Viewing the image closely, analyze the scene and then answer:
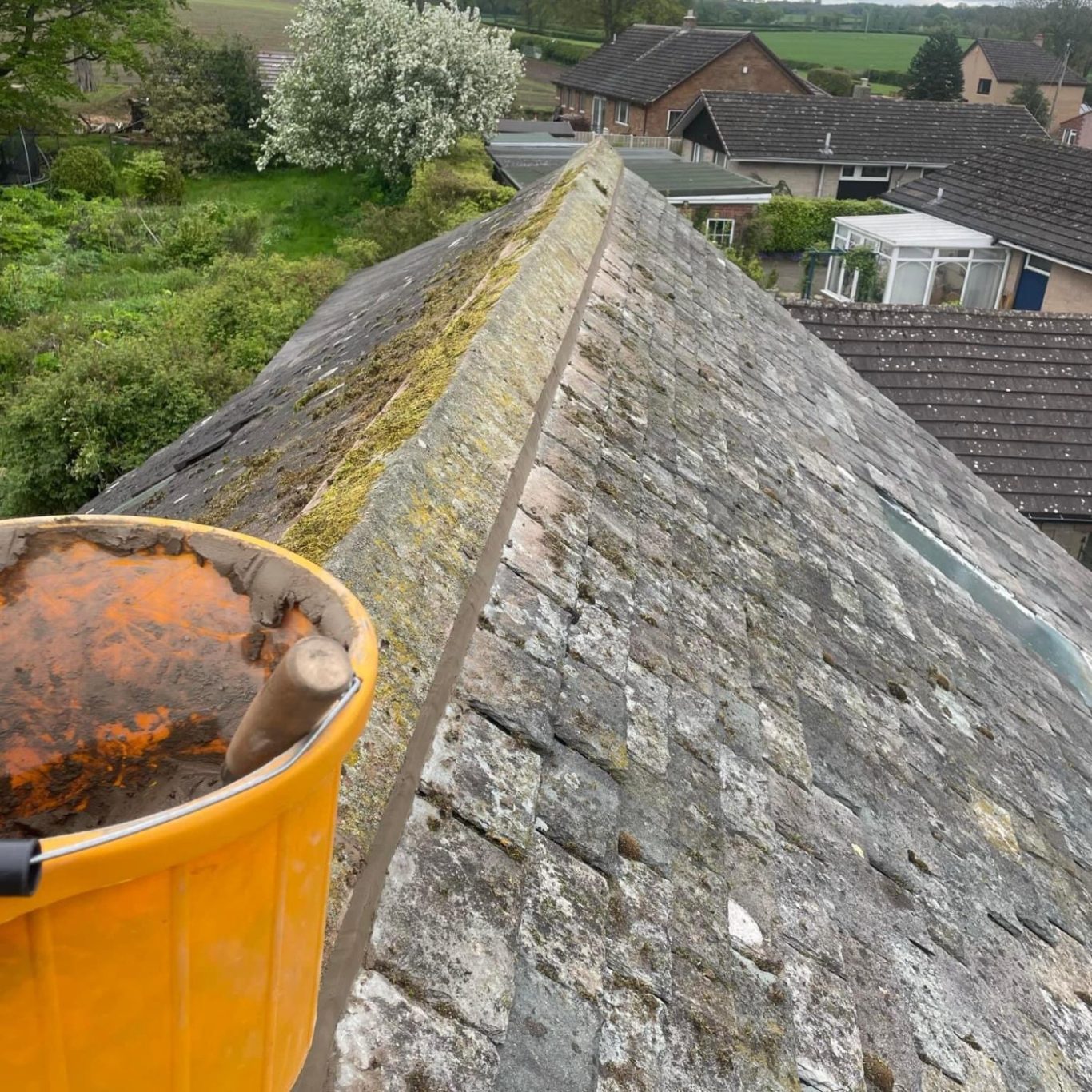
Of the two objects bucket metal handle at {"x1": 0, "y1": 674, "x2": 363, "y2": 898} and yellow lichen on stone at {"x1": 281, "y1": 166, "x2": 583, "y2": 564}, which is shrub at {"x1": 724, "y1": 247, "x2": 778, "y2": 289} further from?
bucket metal handle at {"x1": 0, "y1": 674, "x2": 363, "y2": 898}

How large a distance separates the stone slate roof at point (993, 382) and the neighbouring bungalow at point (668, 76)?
35.1 meters

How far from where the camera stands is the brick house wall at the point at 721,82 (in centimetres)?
4509

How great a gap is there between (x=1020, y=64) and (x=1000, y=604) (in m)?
72.8

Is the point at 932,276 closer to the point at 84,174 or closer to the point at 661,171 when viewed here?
the point at 661,171

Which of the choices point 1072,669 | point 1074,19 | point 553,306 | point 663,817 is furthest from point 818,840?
point 1074,19

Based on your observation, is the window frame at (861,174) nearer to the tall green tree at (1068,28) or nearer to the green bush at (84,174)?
the green bush at (84,174)

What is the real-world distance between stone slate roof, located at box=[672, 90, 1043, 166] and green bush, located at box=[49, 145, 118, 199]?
1984 centimetres

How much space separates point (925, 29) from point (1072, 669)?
469 feet

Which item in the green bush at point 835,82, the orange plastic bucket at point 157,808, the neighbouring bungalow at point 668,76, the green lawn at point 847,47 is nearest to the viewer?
the orange plastic bucket at point 157,808

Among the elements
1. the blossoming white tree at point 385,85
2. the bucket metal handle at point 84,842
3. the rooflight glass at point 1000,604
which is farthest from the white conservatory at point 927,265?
the bucket metal handle at point 84,842

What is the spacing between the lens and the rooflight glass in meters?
6.20

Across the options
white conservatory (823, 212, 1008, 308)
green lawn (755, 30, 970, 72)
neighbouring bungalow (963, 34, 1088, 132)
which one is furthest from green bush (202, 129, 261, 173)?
green lawn (755, 30, 970, 72)

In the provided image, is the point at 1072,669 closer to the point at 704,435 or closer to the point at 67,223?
the point at 704,435

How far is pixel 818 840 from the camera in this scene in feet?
10.2
